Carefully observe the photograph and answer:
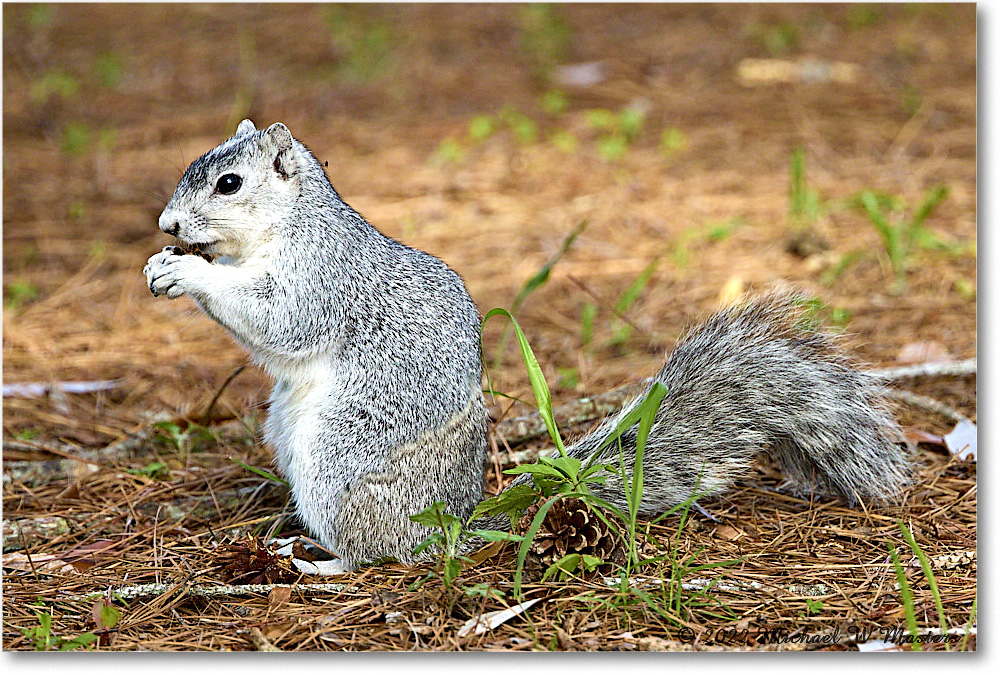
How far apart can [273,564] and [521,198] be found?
3.02 meters

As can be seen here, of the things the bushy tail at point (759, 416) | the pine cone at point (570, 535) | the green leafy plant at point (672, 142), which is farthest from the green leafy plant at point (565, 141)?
the pine cone at point (570, 535)

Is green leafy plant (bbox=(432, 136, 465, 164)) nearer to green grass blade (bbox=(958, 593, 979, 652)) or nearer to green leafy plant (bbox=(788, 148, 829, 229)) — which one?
green leafy plant (bbox=(788, 148, 829, 229))

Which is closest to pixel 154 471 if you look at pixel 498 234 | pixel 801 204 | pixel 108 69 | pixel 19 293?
pixel 19 293

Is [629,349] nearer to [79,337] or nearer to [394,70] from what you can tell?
[79,337]

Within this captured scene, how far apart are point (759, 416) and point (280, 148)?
4.30 ft

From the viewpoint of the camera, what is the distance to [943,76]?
579 cm

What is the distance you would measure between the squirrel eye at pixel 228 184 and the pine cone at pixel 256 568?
32.2 inches

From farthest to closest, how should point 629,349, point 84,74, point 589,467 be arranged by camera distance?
point 84,74, point 629,349, point 589,467

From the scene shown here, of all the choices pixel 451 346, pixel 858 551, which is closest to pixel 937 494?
pixel 858 551

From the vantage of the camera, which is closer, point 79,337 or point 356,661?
point 356,661

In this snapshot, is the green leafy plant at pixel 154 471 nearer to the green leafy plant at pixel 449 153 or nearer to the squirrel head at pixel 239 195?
the squirrel head at pixel 239 195

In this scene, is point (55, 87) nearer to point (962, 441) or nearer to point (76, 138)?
point (76, 138)

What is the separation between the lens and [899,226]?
4062mm

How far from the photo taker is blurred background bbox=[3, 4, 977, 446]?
3518mm
